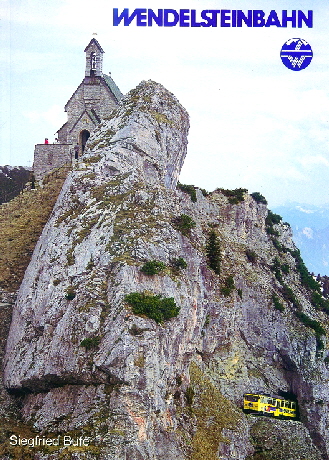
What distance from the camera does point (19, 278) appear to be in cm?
5703

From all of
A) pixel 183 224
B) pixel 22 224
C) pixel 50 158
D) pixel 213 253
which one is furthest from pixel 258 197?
pixel 22 224

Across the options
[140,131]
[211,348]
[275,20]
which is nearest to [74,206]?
[140,131]

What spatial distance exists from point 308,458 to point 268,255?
17.7 metres

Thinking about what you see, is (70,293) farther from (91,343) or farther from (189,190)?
(189,190)

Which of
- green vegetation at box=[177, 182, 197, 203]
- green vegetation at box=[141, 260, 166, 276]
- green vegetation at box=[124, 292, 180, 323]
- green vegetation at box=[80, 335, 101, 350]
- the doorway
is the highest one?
the doorway

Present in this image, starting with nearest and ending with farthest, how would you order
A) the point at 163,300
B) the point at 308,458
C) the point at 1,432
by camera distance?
the point at 1,432 < the point at 163,300 < the point at 308,458

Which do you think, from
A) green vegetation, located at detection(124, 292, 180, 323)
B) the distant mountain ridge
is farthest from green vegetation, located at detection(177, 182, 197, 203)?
green vegetation, located at detection(124, 292, 180, 323)

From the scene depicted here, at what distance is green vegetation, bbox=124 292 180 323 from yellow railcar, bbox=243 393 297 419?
12866 mm

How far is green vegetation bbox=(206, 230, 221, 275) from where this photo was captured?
60281 mm

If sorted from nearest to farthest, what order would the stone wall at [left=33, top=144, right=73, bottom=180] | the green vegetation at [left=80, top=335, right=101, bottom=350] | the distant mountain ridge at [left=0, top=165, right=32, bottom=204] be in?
the green vegetation at [left=80, top=335, right=101, bottom=350] < the stone wall at [left=33, top=144, right=73, bottom=180] < the distant mountain ridge at [left=0, top=165, right=32, bottom=204]

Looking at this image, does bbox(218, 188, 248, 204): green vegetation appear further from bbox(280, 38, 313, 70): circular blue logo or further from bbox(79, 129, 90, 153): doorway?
bbox(280, 38, 313, 70): circular blue logo

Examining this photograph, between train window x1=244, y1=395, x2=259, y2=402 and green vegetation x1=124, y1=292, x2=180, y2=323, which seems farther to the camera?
train window x1=244, y1=395, x2=259, y2=402

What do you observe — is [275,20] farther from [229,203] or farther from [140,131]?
[229,203]

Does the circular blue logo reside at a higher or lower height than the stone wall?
lower
